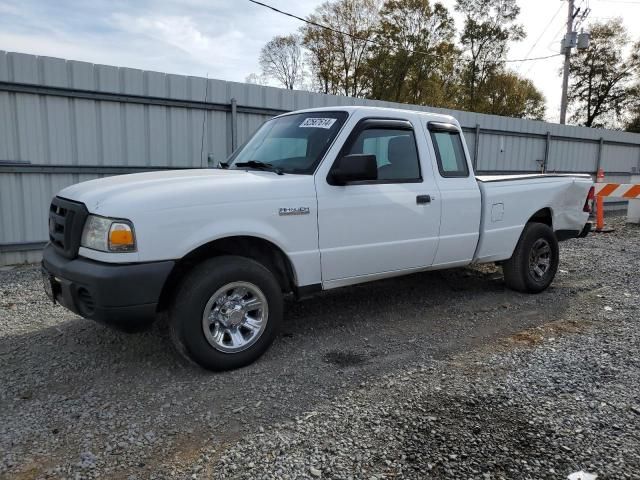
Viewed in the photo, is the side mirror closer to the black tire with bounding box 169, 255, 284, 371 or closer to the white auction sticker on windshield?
the white auction sticker on windshield

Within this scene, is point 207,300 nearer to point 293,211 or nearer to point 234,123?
point 293,211

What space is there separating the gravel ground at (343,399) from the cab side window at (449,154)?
1.50 metres

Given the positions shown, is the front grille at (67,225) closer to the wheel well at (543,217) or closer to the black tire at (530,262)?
the black tire at (530,262)

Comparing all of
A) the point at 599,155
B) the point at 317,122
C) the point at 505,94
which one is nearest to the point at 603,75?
the point at 505,94

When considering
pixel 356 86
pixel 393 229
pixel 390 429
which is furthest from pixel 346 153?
pixel 356 86

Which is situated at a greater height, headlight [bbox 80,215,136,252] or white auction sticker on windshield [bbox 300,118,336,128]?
white auction sticker on windshield [bbox 300,118,336,128]

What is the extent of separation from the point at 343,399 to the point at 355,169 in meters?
1.71

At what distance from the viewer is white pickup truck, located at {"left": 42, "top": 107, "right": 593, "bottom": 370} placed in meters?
3.24

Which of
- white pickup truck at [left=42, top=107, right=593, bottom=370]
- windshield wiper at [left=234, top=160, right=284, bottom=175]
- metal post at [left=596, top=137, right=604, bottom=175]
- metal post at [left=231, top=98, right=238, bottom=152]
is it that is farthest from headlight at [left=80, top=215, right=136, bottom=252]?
metal post at [left=596, top=137, right=604, bottom=175]

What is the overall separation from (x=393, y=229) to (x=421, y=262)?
567mm

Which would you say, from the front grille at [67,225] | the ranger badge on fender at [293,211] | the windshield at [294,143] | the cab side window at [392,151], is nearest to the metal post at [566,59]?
the cab side window at [392,151]

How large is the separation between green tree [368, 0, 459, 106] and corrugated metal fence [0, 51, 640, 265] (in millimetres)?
26449

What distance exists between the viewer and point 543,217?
6207 mm

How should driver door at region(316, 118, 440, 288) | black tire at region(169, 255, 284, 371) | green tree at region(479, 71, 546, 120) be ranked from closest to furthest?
black tire at region(169, 255, 284, 371) → driver door at region(316, 118, 440, 288) → green tree at region(479, 71, 546, 120)
